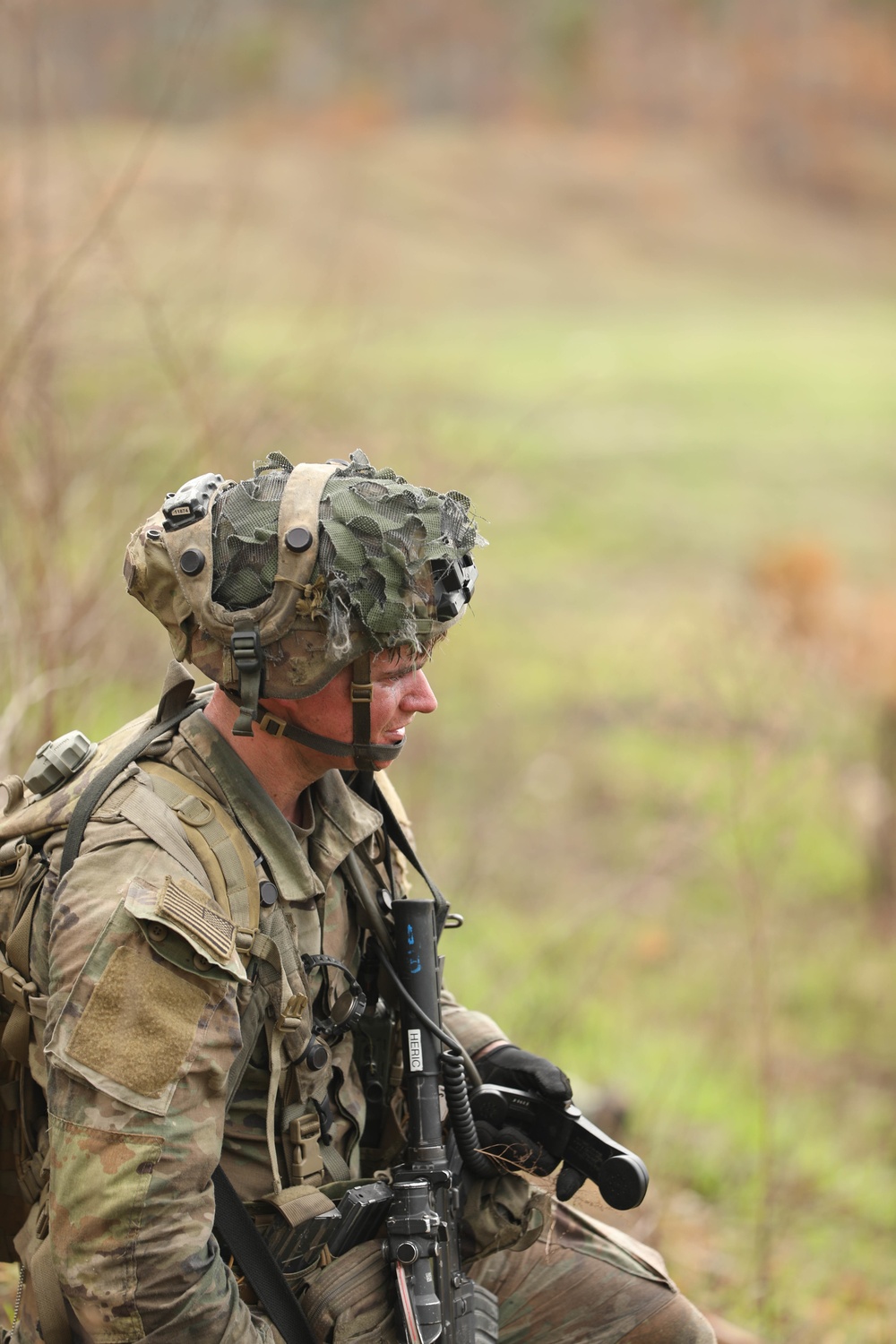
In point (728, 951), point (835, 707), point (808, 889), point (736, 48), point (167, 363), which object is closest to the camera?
point (167, 363)

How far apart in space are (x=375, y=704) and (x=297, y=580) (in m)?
0.28

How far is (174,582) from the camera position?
7.93ft

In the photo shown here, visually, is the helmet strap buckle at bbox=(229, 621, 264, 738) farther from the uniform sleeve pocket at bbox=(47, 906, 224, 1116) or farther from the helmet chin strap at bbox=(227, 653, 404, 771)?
the uniform sleeve pocket at bbox=(47, 906, 224, 1116)

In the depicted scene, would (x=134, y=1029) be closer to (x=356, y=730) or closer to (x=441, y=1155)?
(x=356, y=730)

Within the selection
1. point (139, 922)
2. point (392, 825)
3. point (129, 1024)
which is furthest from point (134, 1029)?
point (392, 825)

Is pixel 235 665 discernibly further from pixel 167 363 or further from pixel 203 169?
pixel 203 169

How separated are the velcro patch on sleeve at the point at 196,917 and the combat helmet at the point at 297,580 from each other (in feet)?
0.98

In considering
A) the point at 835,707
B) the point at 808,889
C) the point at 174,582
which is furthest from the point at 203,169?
the point at 174,582

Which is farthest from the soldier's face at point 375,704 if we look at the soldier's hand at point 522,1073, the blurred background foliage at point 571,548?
the blurred background foliage at point 571,548

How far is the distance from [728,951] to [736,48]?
1337 inches

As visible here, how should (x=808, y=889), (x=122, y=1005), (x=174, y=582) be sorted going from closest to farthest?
(x=122, y=1005)
(x=174, y=582)
(x=808, y=889)

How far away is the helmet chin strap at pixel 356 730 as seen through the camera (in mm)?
2398

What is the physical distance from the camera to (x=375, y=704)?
243 cm

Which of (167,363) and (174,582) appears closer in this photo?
(174,582)
